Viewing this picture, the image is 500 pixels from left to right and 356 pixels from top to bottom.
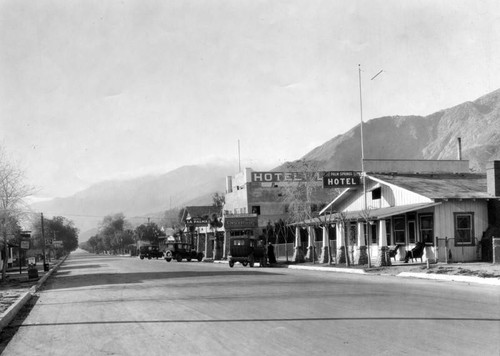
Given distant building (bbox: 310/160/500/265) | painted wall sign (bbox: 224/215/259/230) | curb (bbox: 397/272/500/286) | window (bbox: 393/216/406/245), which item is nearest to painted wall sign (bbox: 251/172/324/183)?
painted wall sign (bbox: 224/215/259/230)

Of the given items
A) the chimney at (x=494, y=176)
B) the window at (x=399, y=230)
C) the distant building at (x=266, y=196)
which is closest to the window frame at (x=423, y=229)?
the window at (x=399, y=230)

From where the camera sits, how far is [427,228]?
104ft

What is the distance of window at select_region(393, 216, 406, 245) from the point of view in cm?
3416

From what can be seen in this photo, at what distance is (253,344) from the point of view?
924 cm

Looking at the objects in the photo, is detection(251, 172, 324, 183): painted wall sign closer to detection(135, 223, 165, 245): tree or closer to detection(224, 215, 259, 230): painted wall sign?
detection(224, 215, 259, 230): painted wall sign

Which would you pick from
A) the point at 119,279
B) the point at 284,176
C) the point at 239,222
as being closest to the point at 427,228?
the point at 119,279

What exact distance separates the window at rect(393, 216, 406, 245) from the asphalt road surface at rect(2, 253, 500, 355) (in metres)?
15.9

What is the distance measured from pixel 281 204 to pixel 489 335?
199 feet

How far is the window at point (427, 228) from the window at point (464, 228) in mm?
1266

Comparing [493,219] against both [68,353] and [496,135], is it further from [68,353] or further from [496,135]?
[496,135]

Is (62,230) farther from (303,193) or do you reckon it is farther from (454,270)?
(454,270)

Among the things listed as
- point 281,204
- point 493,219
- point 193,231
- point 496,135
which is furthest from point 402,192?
point 496,135

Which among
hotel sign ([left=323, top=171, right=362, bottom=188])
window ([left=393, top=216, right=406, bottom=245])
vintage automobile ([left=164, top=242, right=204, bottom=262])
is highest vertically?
hotel sign ([left=323, top=171, right=362, bottom=188])

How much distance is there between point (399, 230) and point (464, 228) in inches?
185
